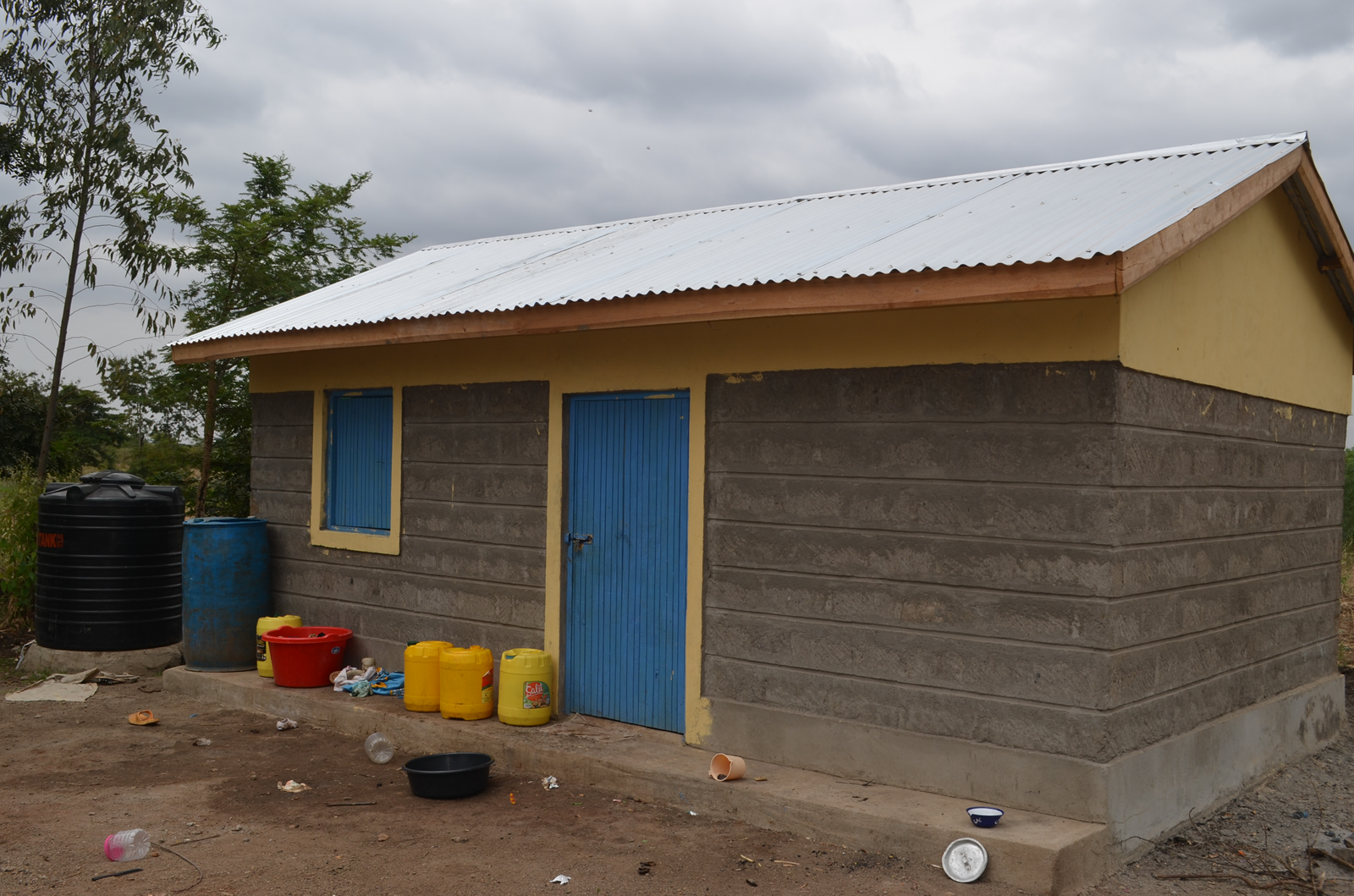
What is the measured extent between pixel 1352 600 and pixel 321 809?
12.5m

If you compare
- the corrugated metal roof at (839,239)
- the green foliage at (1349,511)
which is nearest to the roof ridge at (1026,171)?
the corrugated metal roof at (839,239)

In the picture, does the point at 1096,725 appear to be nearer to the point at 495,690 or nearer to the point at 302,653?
the point at 495,690

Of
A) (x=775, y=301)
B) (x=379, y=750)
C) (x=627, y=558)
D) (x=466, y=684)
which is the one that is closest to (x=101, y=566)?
(x=379, y=750)

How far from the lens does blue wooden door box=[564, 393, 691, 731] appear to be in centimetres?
625

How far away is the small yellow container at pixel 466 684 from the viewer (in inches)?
263

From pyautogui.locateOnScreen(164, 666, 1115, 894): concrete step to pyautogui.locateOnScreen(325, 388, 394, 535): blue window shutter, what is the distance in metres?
1.27

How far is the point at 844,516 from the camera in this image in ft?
18.1

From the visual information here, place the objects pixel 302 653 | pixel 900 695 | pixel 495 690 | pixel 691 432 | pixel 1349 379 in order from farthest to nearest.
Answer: pixel 1349 379, pixel 302 653, pixel 495 690, pixel 691 432, pixel 900 695

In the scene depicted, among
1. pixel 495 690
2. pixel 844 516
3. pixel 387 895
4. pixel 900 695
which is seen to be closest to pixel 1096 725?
pixel 900 695

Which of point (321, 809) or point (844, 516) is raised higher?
point (844, 516)

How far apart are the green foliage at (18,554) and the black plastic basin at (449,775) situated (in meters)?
6.28

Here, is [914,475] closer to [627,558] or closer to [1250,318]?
[627,558]

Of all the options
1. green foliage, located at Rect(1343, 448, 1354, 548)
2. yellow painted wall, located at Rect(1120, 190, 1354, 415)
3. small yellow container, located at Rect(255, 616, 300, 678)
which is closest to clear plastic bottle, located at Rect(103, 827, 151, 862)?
small yellow container, located at Rect(255, 616, 300, 678)

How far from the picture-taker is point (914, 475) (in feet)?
17.4
